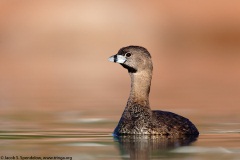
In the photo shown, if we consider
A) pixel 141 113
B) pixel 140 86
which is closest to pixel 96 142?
pixel 141 113

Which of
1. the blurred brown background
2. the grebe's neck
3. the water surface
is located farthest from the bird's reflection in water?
the blurred brown background

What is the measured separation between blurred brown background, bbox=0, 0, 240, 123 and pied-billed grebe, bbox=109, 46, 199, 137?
46.6 feet

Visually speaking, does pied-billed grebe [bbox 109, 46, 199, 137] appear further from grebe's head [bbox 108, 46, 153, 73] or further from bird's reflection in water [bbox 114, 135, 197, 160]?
bird's reflection in water [bbox 114, 135, 197, 160]

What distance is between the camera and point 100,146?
19094 mm

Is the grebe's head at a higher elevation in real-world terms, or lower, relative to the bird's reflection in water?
higher

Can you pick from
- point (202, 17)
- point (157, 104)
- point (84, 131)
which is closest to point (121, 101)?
point (157, 104)

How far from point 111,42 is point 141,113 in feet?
143

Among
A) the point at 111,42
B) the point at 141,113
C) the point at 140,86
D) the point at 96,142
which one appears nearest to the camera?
the point at 96,142

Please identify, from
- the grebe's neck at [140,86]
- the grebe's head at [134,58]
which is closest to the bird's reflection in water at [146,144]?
the grebe's neck at [140,86]

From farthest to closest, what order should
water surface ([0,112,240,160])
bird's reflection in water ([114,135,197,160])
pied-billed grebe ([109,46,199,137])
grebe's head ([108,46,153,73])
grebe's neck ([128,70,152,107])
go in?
1. grebe's neck ([128,70,152,107])
2. grebe's head ([108,46,153,73])
3. pied-billed grebe ([109,46,199,137])
4. bird's reflection in water ([114,135,197,160])
5. water surface ([0,112,240,160])

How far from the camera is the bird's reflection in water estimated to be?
18.1 metres

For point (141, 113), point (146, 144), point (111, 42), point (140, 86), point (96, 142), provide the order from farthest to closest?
point (111, 42)
point (140, 86)
point (141, 113)
point (96, 142)
point (146, 144)

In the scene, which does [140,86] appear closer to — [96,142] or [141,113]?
[141,113]

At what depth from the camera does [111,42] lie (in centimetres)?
6397
